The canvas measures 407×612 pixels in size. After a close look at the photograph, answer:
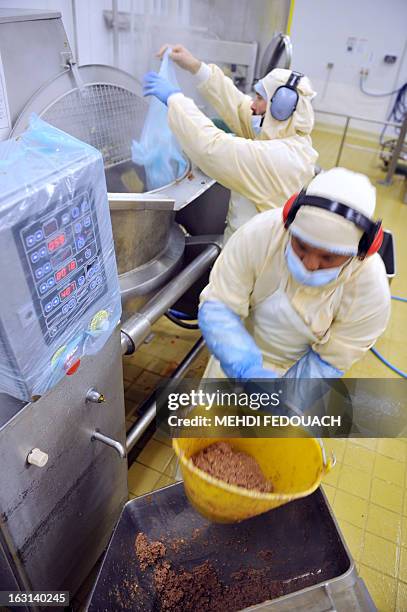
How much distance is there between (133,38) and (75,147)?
1482 mm

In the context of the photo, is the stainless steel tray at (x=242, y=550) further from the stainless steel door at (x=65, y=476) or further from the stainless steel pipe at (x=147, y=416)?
the stainless steel pipe at (x=147, y=416)

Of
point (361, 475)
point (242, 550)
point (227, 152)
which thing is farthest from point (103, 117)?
point (361, 475)

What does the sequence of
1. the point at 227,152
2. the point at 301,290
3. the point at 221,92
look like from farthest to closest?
the point at 221,92, the point at 227,152, the point at 301,290

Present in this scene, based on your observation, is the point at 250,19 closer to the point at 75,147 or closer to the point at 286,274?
the point at 286,274

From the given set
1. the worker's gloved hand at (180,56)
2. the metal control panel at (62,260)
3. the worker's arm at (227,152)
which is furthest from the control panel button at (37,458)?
the worker's gloved hand at (180,56)

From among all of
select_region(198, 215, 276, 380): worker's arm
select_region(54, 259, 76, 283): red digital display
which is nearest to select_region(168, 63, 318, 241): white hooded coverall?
select_region(198, 215, 276, 380): worker's arm

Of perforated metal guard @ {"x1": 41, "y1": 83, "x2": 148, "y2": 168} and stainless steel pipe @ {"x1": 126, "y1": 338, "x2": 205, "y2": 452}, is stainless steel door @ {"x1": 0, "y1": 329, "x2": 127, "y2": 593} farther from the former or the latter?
perforated metal guard @ {"x1": 41, "y1": 83, "x2": 148, "y2": 168}

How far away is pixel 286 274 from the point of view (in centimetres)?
117

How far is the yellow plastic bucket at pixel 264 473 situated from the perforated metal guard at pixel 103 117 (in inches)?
42.5

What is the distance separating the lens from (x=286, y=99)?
1460mm

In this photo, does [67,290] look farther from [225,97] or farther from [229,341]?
[225,97]

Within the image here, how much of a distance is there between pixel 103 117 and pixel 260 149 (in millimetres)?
595

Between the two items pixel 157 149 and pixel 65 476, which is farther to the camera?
pixel 157 149

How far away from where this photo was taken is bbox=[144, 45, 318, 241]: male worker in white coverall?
4.78 feet
